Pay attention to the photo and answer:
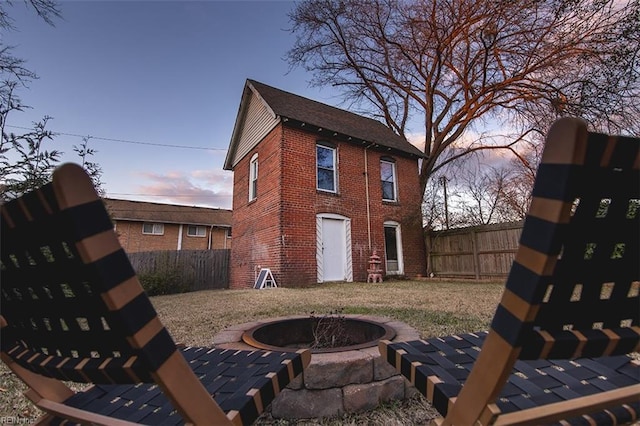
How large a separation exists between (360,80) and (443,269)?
28.1ft

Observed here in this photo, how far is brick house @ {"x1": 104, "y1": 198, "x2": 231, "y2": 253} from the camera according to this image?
17.2m

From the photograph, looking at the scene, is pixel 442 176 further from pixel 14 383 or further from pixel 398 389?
pixel 14 383

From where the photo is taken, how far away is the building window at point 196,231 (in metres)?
Answer: 19.2

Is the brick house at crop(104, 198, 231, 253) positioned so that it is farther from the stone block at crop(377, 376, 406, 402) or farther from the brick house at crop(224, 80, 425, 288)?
the stone block at crop(377, 376, 406, 402)

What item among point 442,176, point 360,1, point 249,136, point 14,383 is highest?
point 360,1

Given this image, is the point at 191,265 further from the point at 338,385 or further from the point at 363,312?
the point at 338,385

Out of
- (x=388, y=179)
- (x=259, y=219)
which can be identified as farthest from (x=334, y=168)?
(x=259, y=219)

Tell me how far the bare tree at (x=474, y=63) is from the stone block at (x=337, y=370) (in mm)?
7223

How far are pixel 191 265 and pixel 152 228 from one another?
9.78 m

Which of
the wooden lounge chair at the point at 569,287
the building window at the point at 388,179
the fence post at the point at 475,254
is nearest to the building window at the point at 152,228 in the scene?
the building window at the point at 388,179

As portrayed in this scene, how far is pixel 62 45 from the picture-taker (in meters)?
5.57

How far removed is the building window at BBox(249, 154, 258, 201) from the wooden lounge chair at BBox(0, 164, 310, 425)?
874cm

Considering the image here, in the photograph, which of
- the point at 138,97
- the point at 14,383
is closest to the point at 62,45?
the point at 138,97

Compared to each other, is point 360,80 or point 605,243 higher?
point 360,80
